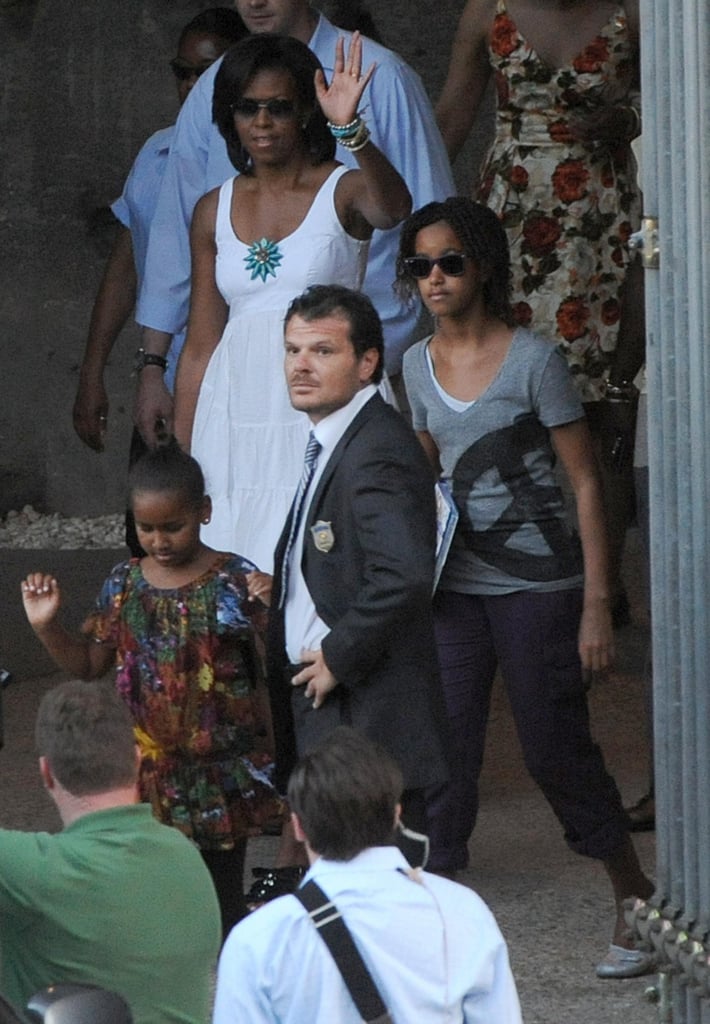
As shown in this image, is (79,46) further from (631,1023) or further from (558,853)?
(631,1023)

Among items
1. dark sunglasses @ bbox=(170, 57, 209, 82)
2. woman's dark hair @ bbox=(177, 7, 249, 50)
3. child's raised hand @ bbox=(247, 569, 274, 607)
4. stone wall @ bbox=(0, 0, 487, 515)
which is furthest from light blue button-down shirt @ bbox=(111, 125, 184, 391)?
stone wall @ bbox=(0, 0, 487, 515)

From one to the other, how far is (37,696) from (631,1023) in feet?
12.2

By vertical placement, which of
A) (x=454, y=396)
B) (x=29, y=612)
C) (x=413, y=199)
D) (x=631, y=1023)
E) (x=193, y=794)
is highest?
(x=413, y=199)

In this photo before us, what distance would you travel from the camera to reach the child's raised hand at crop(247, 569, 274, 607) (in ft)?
14.9

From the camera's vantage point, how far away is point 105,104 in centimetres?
1024

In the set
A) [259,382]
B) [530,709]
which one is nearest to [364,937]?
[530,709]

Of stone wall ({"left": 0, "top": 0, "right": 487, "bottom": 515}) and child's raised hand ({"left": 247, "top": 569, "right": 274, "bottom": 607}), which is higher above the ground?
stone wall ({"left": 0, "top": 0, "right": 487, "bottom": 515})

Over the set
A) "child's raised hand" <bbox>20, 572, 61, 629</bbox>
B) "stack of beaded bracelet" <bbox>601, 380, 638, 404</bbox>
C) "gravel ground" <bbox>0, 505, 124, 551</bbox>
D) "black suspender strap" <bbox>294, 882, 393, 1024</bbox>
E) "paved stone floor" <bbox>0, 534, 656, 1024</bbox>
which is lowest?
"paved stone floor" <bbox>0, 534, 656, 1024</bbox>

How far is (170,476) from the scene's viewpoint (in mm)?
4613

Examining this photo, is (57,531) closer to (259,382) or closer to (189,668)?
(259,382)

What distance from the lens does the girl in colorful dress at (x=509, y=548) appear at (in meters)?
4.87

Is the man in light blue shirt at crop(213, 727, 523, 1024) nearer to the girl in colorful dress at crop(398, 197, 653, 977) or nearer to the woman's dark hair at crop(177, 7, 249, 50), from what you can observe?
the girl in colorful dress at crop(398, 197, 653, 977)

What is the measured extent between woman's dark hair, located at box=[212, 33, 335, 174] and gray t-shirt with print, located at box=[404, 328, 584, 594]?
0.81m

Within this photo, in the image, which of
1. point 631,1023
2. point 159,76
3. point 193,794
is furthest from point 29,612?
point 159,76
